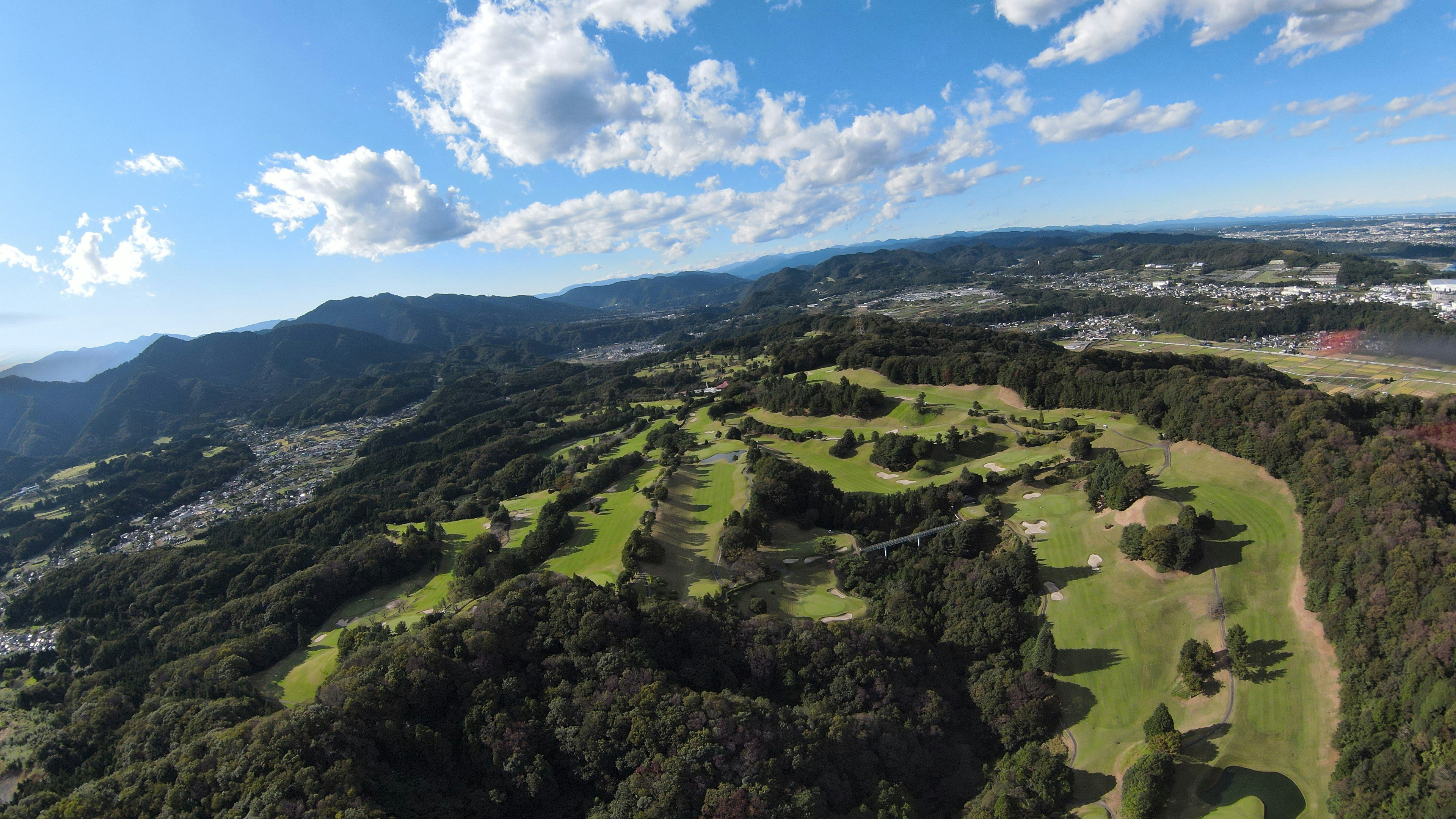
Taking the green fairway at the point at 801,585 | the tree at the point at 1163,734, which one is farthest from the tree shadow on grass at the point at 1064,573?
the green fairway at the point at 801,585

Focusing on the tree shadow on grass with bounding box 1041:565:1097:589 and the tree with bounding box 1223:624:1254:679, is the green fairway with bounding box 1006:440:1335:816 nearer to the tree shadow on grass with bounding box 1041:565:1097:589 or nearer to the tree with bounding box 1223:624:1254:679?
the tree shadow on grass with bounding box 1041:565:1097:589

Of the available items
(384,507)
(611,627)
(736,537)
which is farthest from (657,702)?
(384,507)

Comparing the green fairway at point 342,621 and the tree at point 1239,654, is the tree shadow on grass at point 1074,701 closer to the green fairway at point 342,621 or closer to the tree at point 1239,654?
the tree at point 1239,654

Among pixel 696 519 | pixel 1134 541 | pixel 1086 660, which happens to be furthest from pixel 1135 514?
pixel 696 519

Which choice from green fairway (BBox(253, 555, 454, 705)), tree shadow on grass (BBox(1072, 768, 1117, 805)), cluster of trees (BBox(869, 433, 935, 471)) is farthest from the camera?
cluster of trees (BBox(869, 433, 935, 471))

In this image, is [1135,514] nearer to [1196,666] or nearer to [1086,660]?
[1086,660]

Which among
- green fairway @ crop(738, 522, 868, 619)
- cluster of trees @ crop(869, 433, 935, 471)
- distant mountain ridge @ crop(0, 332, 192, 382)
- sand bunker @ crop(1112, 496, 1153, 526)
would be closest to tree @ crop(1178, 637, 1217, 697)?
sand bunker @ crop(1112, 496, 1153, 526)
